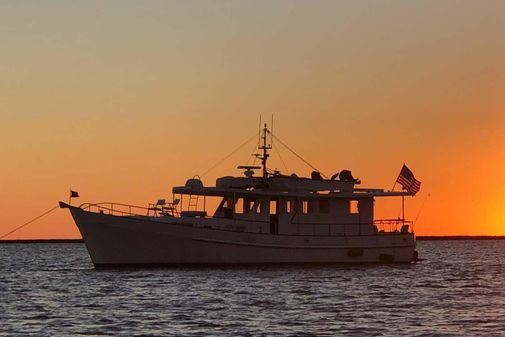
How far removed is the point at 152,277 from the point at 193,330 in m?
21.2

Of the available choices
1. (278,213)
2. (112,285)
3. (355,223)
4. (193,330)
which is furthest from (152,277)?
(193,330)

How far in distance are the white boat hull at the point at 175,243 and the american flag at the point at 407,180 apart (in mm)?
6751

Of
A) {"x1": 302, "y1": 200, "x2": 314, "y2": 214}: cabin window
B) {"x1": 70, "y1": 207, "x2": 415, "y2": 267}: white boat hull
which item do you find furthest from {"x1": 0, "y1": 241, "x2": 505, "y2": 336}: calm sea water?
{"x1": 302, "y1": 200, "x2": 314, "y2": 214}: cabin window

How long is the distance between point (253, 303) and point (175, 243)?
17858 mm

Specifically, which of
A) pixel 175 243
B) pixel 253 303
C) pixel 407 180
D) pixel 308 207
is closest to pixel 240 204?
pixel 308 207

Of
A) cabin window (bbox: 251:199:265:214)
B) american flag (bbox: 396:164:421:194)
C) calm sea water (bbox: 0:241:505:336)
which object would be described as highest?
american flag (bbox: 396:164:421:194)

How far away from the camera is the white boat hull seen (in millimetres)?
60031

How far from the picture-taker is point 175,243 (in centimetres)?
6044

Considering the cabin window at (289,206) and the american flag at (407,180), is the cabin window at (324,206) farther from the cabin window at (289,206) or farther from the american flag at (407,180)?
the american flag at (407,180)

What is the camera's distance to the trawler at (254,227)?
6041cm

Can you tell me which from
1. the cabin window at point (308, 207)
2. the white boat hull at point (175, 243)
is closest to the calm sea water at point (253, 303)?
the white boat hull at point (175, 243)

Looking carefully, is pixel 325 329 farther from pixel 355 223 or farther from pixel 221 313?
pixel 355 223

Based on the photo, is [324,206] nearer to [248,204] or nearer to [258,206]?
[258,206]

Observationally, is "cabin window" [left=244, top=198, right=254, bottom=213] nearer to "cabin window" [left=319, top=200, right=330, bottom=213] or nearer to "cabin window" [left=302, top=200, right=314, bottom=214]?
"cabin window" [left=302, top=200, right=314, bottom=214]
